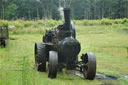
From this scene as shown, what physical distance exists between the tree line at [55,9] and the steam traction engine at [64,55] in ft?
156

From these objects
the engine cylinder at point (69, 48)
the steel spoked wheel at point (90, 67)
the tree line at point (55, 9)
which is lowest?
the steel spoked wheel at point (90, 67)

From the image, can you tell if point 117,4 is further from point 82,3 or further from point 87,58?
point 87,58

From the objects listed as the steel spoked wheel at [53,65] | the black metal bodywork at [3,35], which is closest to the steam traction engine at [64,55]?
the steel spoked wheel at [53,65]

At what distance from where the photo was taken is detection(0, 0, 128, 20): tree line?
2311 inches

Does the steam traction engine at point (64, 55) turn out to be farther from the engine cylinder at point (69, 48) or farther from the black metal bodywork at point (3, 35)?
the black metal bodywork at point (3, 35)

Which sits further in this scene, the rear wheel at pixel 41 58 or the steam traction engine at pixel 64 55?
the rear wheel at pixel 41 58

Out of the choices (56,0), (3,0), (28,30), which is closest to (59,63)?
(28,30)

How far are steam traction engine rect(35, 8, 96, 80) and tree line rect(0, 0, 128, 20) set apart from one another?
47.7 metres

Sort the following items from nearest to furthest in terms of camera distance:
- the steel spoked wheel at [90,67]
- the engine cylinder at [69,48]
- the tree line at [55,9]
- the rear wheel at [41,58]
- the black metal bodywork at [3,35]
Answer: the steel spoked wheel at [90,67] < the engine cylinder at [69,48] < the rear wheel at [41,58] < the black metal bodywork at [3,35] < the tree line at [55,9]

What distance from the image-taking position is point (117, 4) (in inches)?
2509

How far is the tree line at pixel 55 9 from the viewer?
5871 cm

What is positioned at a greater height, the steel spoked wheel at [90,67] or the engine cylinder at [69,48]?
the engine cylinder at [69,48]

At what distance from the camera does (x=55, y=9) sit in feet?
214

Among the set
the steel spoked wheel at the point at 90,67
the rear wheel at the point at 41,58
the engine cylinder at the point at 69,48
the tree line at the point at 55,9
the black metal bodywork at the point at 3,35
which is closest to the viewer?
the steel spoked wheel at the point at 90,67
